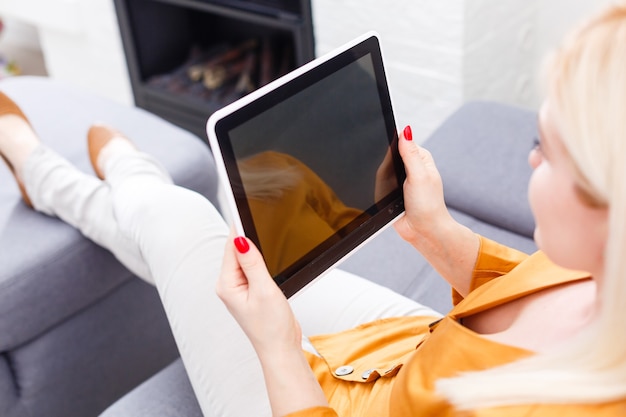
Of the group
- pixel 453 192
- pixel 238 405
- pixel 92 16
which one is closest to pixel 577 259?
pixel 238 405

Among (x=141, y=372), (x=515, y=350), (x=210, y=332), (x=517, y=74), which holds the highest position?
(x=515, y=350)

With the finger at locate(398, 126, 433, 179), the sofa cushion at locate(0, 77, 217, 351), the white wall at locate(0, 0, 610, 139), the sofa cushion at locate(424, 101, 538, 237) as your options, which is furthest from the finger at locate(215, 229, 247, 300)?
the white wall at locate(0, 0, 610, 139)

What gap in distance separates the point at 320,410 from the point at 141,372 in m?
0.80

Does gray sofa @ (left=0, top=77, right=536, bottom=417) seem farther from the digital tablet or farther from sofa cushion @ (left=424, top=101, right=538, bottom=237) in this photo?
the digital tablet

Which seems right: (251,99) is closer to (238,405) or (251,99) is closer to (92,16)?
(238,405)

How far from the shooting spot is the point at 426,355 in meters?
0.80

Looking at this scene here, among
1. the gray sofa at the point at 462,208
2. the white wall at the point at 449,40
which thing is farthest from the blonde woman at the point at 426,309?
the white wall at the point at 449,40

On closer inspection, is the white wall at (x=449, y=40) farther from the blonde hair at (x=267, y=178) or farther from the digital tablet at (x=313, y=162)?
the blonde hair at (x=267, y=178)

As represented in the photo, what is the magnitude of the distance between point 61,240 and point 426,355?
812 mm

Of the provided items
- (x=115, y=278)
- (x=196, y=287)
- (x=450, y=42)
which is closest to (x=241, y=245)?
(x=196, y=287)

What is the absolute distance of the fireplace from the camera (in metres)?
2.50

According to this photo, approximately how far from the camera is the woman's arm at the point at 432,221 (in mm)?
962

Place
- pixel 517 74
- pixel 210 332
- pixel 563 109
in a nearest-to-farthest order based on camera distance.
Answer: pixel 563 109 → pixel 210 332 → pixel 517 74

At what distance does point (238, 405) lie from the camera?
97 cm
